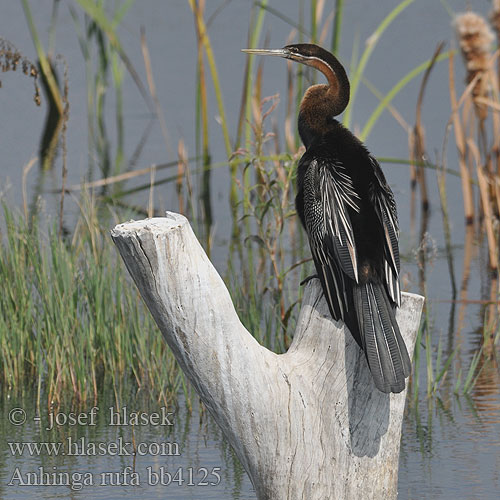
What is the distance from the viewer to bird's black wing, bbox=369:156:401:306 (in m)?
2.94

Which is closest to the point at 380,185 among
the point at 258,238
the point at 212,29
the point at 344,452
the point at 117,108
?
the point at 344,452

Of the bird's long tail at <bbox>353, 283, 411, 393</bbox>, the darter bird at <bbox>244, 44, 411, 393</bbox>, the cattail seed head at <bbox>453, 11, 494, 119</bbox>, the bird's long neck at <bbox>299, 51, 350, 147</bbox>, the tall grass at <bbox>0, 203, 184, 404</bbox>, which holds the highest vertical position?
the cattail seed head at <bbox>453, 11, 494, 119</bbox>

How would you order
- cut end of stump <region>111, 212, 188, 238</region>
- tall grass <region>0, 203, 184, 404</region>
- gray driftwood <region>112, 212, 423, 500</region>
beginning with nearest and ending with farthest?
cut end of stump <region>111, 212, 188, 238</region>
gray driftwood <region>112, 212, 423, 500</region>
tall grass <region>0, 203, 184, 404</region>

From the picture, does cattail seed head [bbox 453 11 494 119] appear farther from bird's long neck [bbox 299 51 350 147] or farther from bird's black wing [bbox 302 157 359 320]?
bird's black wing [bbox 302 157 359 320]

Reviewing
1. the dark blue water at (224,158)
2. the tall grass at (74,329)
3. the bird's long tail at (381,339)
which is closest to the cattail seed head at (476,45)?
the dark blue water at (224,158)

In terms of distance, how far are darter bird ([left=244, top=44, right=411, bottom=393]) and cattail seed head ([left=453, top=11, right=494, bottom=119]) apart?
3.26 metres

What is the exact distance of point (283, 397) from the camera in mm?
2898

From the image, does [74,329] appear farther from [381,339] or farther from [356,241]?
[381,339]

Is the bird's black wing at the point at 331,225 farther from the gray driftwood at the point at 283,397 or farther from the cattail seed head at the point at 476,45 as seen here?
the cattail seed head at the point at 476,45

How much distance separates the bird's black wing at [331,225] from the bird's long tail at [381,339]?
6cm

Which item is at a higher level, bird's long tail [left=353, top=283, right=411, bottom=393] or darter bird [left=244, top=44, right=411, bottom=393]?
darter bird [left=244, top=44, right=411, bottom=393]

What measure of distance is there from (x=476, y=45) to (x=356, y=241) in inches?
147

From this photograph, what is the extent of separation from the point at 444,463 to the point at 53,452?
141cm

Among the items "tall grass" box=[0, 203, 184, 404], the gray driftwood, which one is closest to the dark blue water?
"tall grass" box=[0, 203, 184, 404]
